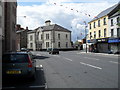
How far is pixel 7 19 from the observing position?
92.9 feet

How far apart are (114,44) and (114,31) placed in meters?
2.95

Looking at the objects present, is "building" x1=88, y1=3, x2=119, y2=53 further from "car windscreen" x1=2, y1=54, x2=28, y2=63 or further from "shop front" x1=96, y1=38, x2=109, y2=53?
"car windscreen" x1=2, y1=54, x2=28, y2=63

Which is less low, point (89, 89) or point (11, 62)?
point (11, 62)

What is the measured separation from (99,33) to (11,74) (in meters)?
41.6

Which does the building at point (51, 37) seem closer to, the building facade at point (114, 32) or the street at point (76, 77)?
the building facade at point (114, 32)

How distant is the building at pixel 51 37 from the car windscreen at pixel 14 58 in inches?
2538

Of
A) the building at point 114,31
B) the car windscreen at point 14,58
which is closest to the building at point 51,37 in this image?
the building at point 114,31

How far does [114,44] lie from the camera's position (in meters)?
40.5

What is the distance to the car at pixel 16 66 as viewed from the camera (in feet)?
26.7

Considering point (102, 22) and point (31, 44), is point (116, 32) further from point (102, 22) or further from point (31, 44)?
point (31, 44)

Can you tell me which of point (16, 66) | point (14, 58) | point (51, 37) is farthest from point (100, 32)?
point (16, 66)

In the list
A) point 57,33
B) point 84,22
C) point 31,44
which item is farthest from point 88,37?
point 31,44

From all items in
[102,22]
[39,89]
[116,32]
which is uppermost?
[102,22]

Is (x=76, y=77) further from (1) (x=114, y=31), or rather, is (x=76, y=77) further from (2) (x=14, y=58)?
(1) (x=114, y=31)
